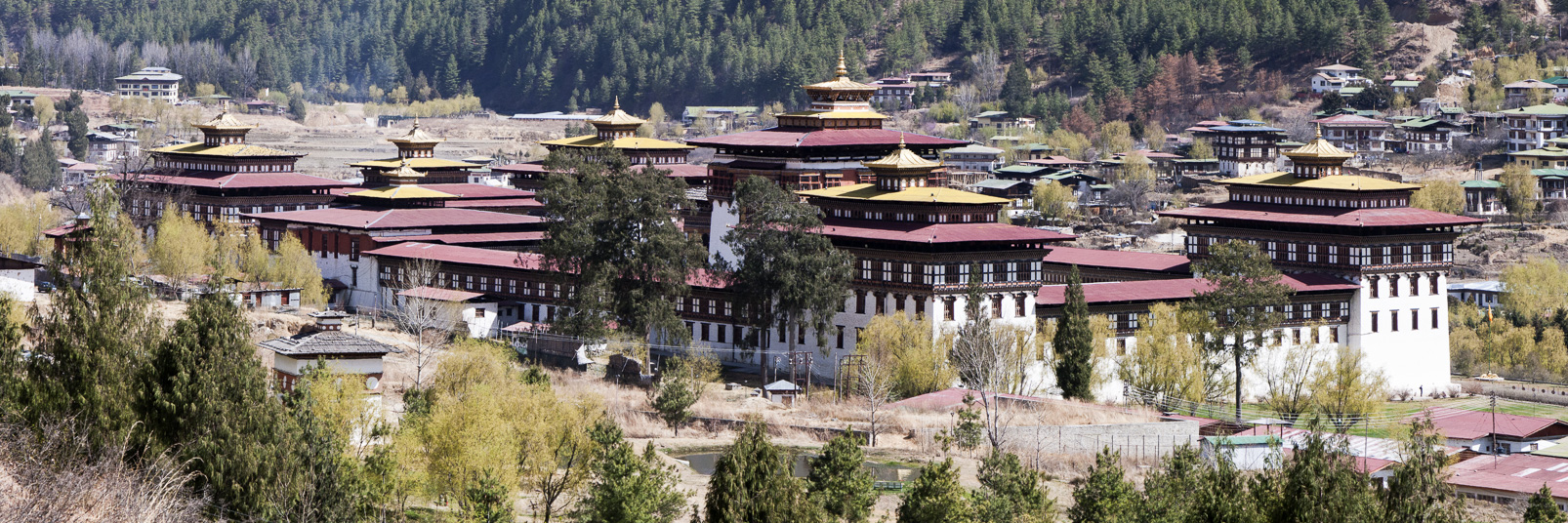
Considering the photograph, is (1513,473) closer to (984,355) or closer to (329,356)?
(984,355)

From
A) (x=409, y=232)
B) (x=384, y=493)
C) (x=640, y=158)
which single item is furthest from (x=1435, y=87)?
(x=384, y=493)

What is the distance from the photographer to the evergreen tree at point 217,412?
1483 inches

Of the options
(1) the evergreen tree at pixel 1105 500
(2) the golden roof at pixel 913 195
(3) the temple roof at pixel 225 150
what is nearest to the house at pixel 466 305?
(2) the golden roof at pixel 913 195

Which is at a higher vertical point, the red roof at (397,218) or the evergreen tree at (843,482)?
the red roof at (397,218)

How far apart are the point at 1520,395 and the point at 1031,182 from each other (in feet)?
202

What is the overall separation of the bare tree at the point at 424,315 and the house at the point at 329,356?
7.65 meters

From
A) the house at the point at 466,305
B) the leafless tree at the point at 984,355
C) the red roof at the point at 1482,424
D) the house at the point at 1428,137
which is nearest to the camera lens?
the leafless tree at the point at 984,355

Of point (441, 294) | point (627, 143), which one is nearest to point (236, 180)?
point (627, 143)

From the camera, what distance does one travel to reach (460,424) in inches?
1834

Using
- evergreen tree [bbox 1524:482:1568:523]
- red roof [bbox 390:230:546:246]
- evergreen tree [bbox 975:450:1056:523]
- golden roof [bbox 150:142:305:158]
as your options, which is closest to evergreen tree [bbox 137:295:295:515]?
evergreen tree [bbox 975:450:1056:523]

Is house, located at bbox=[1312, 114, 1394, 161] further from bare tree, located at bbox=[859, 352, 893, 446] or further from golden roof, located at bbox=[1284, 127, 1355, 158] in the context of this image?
bare tree, located at bbox=[859, 352, 893, 446]

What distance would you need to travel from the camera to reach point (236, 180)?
100125 millimetres

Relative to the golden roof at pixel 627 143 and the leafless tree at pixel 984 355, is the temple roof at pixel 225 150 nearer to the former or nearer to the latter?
the golden roof at pixel 627 143

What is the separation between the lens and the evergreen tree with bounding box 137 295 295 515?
37.7 metres
